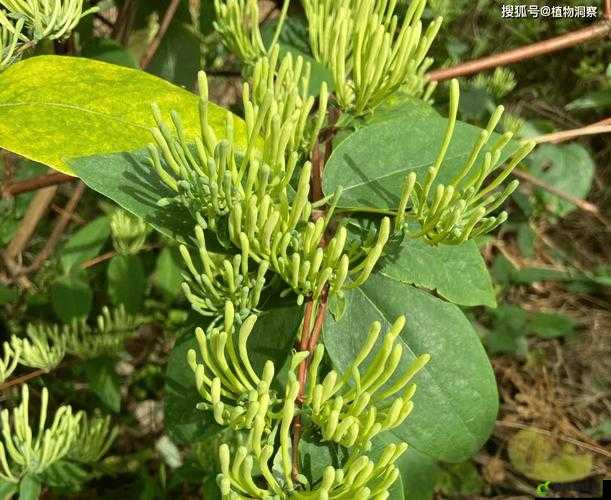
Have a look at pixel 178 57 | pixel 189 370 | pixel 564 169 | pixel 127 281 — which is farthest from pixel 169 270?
pixel 564 169

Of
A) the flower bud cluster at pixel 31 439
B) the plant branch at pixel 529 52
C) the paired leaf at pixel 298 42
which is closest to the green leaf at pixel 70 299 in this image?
the flower bud cluster at pixel 31 439

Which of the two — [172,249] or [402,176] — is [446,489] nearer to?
[172,249]

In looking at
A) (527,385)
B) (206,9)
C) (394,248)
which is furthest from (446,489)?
(394,248)

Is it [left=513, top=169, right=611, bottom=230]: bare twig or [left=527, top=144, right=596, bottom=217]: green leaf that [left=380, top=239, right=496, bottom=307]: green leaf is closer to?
[left=513, top=169, right=611, bottom=230]: bare twig

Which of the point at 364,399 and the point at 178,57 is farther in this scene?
the point at 178,57

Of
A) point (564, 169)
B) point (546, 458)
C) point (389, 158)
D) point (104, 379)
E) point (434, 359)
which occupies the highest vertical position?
point (389, 158)

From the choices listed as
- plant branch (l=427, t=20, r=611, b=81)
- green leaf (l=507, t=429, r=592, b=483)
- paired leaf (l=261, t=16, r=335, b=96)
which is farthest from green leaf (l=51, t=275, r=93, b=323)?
green leaf (l=507, t=429, r=592, b=483)

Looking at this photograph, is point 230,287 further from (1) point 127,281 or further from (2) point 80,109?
(1) point 127,281
